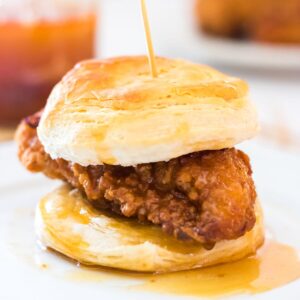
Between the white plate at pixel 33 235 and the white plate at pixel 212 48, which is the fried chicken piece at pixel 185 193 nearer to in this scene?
the white plate at pixel 33 235

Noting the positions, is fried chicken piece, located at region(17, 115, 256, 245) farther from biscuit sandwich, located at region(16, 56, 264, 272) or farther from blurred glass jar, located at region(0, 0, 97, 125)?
blurred glass jar, located at region(0, 0, 97, 125)

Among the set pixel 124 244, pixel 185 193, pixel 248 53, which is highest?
pixel 185 193

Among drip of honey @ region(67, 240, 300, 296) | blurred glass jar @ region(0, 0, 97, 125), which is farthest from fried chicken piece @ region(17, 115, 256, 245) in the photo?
blurred glass jar @ region(0, 0, 97, 125)

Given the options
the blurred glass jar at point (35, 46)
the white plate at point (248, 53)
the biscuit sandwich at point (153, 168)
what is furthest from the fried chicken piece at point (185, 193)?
the white plate at point (248, 53)

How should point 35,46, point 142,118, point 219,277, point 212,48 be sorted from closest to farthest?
point 142,118
point 219,277
point 35,46
point 212,48

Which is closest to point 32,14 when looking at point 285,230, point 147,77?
point 147,77

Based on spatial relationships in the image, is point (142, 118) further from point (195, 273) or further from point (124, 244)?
point (195, 273)

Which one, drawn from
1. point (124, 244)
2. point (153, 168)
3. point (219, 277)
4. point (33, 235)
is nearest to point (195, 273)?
point (219, 277)
